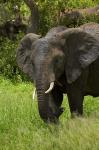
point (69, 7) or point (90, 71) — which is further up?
point (90, 71)

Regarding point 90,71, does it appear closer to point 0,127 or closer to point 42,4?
point 0,127

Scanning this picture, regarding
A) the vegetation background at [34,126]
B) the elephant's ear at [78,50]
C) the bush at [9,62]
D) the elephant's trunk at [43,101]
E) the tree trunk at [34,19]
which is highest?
the elephant's ear at [78,50]

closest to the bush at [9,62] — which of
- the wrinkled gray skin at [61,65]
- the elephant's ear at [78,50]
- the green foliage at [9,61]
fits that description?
the green foliage at [9,61]

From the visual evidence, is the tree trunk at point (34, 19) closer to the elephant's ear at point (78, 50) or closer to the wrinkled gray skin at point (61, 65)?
the wrinkled gray skin at point (61, 65)

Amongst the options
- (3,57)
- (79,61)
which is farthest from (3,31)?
(79,61)

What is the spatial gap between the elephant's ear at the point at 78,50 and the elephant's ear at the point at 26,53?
58 cm

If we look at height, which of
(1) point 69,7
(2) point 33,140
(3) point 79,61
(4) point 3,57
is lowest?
(4) point 3,57

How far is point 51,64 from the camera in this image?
7441 millimetres

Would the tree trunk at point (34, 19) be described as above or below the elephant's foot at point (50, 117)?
below

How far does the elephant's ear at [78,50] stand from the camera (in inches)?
307

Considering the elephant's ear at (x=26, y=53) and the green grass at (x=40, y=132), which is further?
the elephant's ear at (x=26, y=53)

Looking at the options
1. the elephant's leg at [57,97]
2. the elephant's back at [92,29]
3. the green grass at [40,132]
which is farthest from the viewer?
the elephant's back at [92,29]

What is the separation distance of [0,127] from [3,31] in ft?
35.8

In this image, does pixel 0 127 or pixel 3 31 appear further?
pixel 3 31
